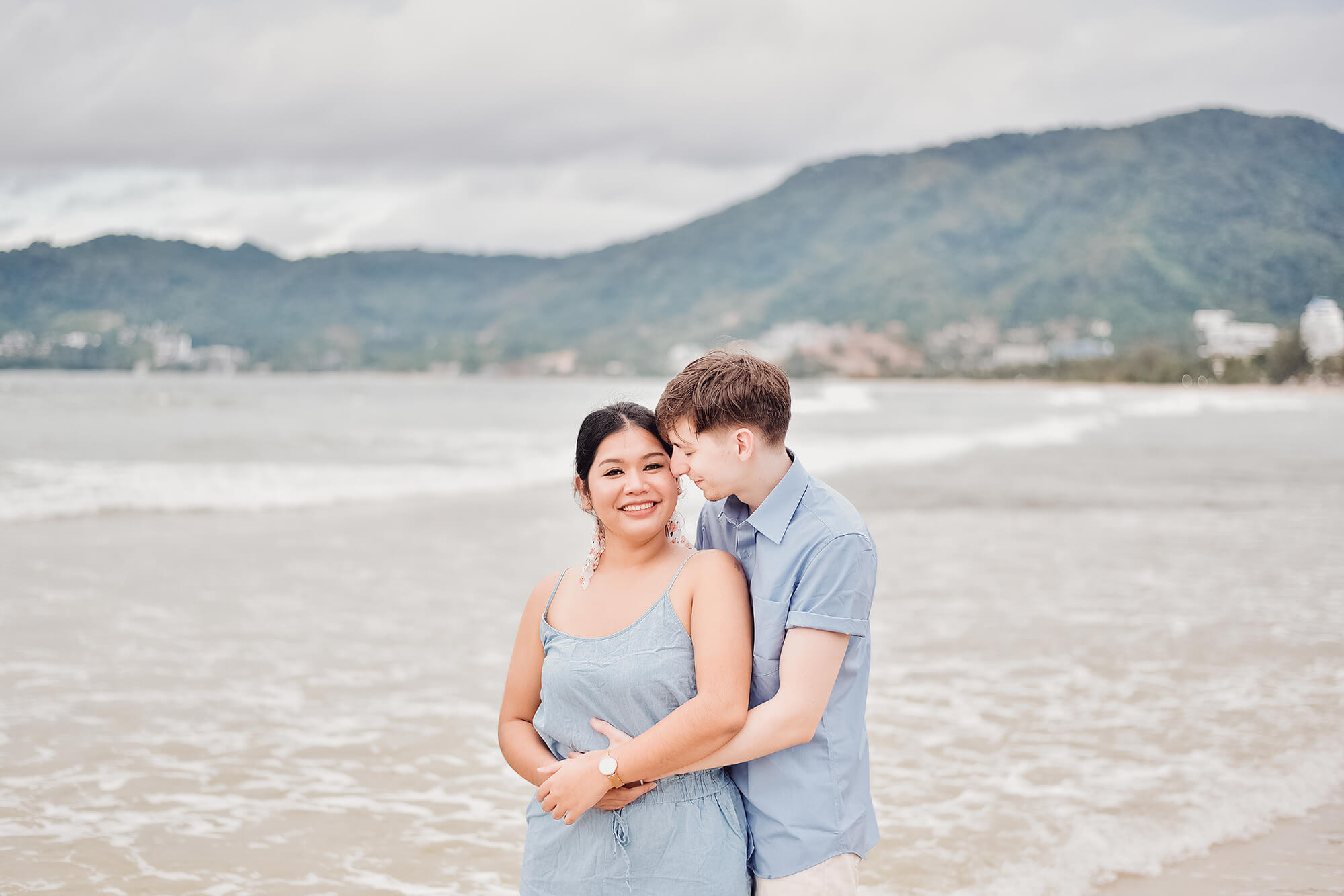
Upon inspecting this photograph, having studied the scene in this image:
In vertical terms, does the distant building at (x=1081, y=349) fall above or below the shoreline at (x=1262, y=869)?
above

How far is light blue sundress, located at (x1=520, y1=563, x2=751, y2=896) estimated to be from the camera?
2.20m

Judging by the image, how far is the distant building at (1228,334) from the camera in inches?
4547

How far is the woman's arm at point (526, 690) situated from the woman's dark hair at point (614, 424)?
33 centimetres

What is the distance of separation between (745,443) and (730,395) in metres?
0.11

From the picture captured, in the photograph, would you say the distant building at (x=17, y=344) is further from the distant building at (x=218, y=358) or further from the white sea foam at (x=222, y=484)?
the white sea foam at (x=222, y=484)

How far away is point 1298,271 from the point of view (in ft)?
Result: 452

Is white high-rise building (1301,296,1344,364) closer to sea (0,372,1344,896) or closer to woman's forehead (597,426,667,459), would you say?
sea (0,372,1344,896)

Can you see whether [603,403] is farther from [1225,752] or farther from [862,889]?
[1225,752]

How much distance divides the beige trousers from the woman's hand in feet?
1.43

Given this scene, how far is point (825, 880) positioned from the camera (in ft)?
7.06

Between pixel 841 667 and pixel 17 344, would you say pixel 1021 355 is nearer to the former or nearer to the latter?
pixel 17 344

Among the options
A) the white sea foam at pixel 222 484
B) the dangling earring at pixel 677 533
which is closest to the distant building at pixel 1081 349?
the white sea foam at pixel 222 484

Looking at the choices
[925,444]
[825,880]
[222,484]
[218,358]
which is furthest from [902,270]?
[825,880]

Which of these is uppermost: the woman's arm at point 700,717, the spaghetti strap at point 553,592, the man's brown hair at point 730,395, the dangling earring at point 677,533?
the man's brown hair at point 730,395
